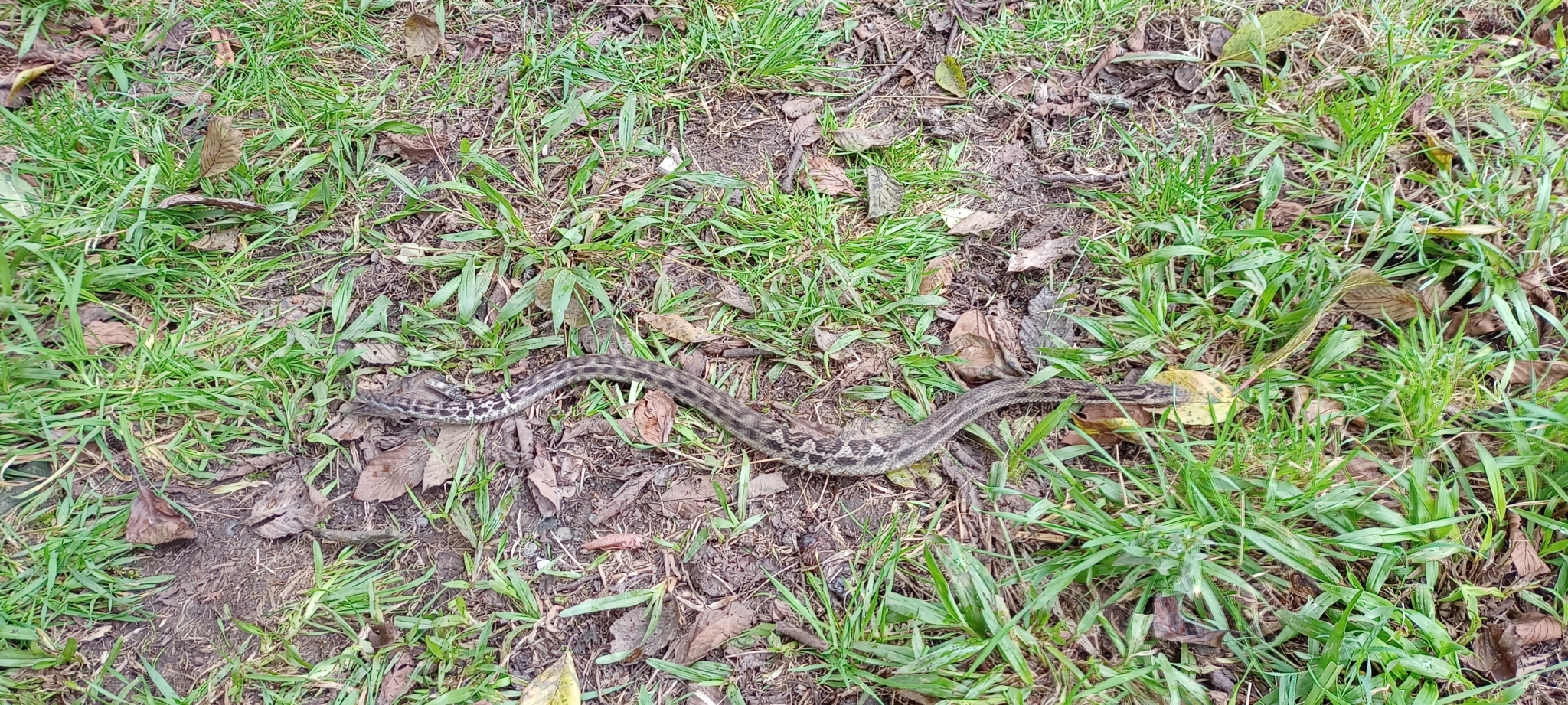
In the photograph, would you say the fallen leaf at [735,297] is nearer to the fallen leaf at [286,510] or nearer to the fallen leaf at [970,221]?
the fallen leaf at [970,221]

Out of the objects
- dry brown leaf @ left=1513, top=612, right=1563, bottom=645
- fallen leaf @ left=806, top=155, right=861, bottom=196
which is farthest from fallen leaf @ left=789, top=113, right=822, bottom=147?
dry brown leaf @ left=1513, top=612, right=1563, bottom=645

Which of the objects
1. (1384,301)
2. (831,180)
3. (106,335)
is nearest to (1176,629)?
(1384,301)

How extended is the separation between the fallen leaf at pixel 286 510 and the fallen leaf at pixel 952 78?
5.21 metres

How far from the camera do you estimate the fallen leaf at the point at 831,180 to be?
5.98 meters

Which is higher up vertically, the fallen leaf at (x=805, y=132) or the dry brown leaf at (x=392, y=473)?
the fallen leaf at (x=805, y=132)

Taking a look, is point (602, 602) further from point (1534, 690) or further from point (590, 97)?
point (1534, 690)

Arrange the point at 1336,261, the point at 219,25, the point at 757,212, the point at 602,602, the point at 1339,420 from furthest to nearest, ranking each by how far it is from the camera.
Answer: the point at 219,25, the point at 757,212, the point at 1336,261, the point at 1339,420, the point at 602,602

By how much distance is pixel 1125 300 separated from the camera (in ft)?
17.6

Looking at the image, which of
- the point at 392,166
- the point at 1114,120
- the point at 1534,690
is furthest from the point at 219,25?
the point at 1534,690

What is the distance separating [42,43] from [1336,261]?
30.3 ft

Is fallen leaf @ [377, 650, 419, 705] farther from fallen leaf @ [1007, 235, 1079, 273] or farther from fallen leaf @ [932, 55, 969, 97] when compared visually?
fallen leaf @ [932, 55, 969, 97]

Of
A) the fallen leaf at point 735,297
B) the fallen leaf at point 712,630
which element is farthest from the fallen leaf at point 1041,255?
the fallen leaf at point 712,630

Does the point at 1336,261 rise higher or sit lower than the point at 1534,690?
higher

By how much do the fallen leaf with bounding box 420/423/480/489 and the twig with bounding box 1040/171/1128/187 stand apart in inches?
171
